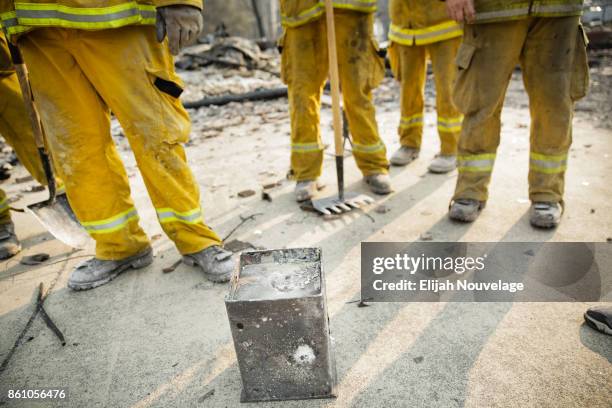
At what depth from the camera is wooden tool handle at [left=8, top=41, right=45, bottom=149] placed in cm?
218

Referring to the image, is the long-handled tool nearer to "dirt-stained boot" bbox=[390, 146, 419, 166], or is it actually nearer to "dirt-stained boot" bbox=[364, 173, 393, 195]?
"dirt-stained boot" bbox=[364, 173, 393, 195]

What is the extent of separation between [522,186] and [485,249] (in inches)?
42.9

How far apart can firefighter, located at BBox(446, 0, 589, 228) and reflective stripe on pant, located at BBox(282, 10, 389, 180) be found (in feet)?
2.41

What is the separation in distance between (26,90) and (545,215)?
11.1ft

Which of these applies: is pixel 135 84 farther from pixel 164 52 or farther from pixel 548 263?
pixel 548 263

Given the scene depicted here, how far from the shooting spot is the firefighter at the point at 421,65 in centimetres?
328

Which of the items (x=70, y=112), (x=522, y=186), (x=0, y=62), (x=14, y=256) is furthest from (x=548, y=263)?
(x=0, y=62)

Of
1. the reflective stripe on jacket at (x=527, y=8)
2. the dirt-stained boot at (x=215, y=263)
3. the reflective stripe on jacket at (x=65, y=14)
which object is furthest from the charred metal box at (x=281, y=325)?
the reflective stripe on jacket at (x=527, y=8)

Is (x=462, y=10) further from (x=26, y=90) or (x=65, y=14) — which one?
(x=26, y=90)

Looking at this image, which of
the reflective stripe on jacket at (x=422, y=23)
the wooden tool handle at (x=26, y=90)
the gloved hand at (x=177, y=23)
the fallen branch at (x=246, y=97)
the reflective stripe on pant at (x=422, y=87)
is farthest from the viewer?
the fallen branch at (x=246, y=97)

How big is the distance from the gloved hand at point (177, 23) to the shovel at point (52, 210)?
3.25 feet

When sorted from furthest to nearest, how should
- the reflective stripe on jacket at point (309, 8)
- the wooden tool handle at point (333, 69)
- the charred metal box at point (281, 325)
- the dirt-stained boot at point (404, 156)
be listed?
the dirt-stained boot at point (404, 156) → the reflective stripe on jacket at point (309, 8) → the wooden tool handle at point (333, 69) → the charred metal box at point (281, 325)

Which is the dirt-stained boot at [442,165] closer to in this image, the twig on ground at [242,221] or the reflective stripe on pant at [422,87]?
the reflective stripe on pant at [422,87]

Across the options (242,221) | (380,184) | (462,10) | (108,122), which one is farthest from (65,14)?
(380,184)
